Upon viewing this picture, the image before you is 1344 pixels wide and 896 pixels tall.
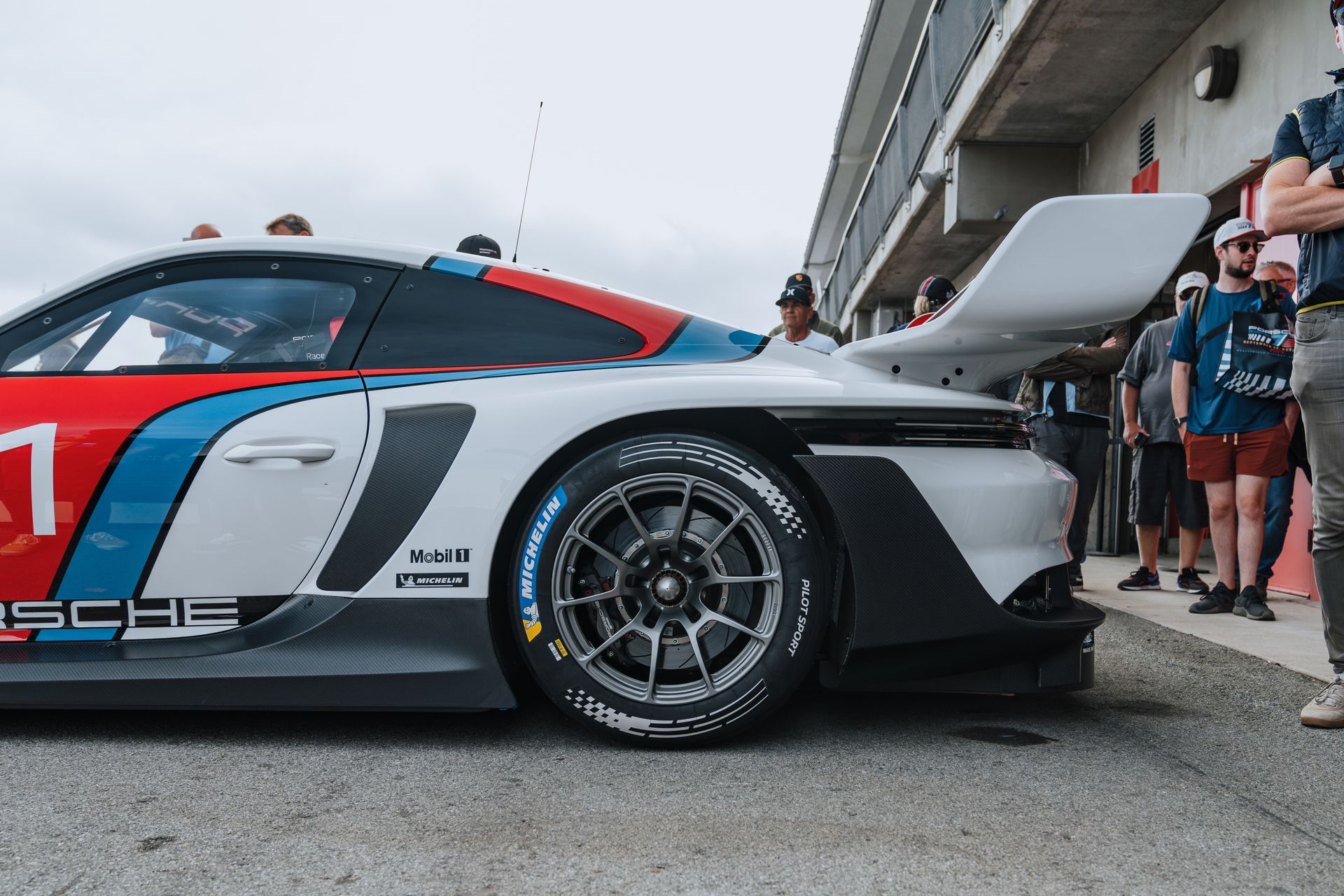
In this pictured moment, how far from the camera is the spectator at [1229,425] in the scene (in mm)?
4641

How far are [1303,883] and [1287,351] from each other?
3566 mm

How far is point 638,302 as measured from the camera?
263cm

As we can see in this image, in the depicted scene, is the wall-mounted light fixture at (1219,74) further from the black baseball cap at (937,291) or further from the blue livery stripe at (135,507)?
the blue livery stripe at (135,507)

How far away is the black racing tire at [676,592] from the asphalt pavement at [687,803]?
0.39 ft

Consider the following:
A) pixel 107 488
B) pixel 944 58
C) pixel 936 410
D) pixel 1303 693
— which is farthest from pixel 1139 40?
pixel 107 488

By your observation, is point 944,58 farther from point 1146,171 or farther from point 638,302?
point 638,302

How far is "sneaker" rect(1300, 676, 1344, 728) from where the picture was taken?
8.62 feet

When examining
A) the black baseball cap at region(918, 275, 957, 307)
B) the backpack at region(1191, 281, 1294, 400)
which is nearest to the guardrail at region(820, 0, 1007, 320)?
the black baseball cap at region(918, 275, 957, 307)

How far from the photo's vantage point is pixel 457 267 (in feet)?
8.64

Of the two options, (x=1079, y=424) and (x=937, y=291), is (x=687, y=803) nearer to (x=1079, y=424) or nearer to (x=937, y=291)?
(x=937, y=291)

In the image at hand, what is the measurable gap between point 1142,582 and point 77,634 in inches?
210

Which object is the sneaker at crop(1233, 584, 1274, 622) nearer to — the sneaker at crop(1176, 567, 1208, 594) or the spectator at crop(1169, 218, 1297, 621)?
the spectator at crop(1169, 218, 1297, 621)

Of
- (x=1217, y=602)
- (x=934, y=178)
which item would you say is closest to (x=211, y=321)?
(x=1217, y=602)

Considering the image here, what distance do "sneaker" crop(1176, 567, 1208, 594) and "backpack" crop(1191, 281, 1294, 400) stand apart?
1.46 m
